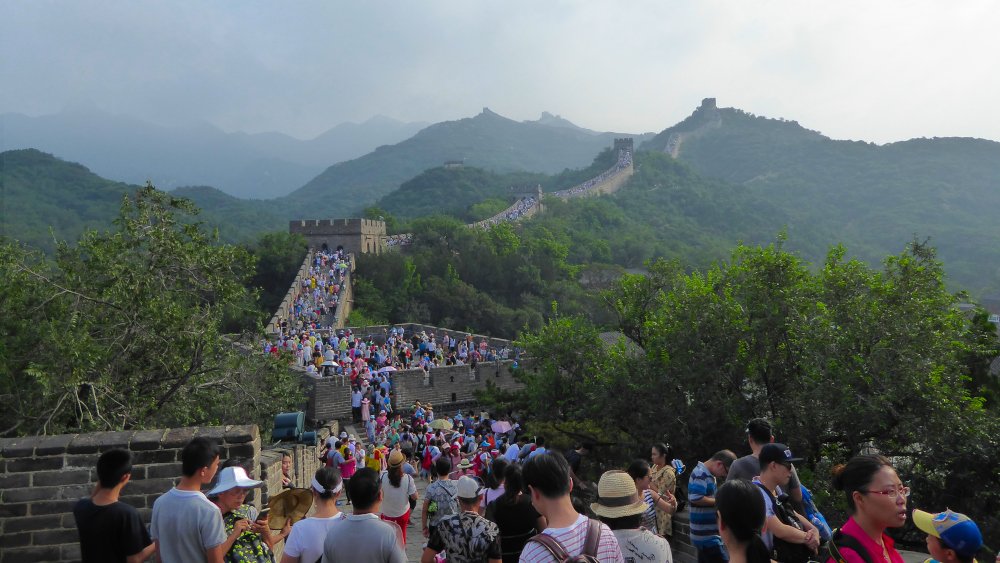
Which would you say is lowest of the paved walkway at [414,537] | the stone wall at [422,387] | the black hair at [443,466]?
the stone wall at [422,387]

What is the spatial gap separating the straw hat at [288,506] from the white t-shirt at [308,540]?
32.2 inches

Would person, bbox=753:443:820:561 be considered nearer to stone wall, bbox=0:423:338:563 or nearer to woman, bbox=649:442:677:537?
woman, bbox=649:442:677:537

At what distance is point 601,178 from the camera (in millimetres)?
99250

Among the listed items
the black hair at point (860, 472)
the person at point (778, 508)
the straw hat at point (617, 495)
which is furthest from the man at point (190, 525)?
the black hair at point (860, 472)

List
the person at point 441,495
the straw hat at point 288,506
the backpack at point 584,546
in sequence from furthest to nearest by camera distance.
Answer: the person at point 441,495 < the straw hat at point 288,506 < the backpack at point 584,546

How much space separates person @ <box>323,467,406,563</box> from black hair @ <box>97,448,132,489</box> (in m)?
1.22

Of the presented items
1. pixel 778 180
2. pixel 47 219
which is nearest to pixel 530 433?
pixel 47 219

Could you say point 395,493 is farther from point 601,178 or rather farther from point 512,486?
point 601,178

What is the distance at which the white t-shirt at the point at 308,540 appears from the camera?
16.0 feet

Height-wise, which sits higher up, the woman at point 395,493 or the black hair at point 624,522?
the black hair at point 624,522

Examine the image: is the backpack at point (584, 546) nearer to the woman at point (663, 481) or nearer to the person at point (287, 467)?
the woman at point (663, 481)

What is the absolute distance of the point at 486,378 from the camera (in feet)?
90.4

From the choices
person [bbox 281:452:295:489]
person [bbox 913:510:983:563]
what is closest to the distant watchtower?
person [bbox 281:452:295:489]

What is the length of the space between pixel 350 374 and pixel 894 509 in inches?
867
